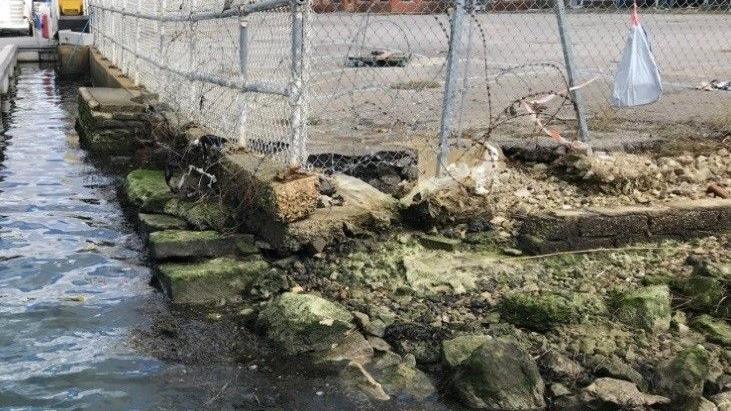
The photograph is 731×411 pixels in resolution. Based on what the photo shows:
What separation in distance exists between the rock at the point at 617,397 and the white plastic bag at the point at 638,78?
3.01 metres

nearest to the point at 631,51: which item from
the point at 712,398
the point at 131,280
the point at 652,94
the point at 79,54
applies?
the point at 652,94

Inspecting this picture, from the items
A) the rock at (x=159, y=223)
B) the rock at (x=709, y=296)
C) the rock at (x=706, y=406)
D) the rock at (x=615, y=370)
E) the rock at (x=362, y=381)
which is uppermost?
the rock at (x=709, y=296)

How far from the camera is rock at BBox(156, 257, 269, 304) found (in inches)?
220

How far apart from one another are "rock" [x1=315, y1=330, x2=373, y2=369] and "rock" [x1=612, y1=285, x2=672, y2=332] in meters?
1.43

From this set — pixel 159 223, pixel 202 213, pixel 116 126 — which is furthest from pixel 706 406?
pixel 116 126

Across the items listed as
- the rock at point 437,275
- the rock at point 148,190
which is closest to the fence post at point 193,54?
the rock at point 148,190

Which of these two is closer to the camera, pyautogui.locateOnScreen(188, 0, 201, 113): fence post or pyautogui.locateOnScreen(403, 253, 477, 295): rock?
pyautogui.locateOnScreen(403, 253, 477, 295): rock

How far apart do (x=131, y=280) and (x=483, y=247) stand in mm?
2441

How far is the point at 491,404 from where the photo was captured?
420 centimetres

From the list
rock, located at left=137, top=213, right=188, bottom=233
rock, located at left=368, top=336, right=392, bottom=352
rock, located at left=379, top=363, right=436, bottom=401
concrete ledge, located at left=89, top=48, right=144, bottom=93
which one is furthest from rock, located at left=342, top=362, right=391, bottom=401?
concrete ledge, located at left=89, top=48, right=144, bottom=93

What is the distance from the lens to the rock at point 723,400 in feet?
13.4

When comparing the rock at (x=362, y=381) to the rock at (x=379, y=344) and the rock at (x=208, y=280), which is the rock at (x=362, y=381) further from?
the rock at (x=208, y=280)

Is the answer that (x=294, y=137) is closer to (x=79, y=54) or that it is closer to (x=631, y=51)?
(x=631, y=51)

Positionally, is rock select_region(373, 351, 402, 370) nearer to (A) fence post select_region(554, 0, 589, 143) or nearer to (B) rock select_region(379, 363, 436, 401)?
(B) rock select_region(379, 363, 436, 401)
